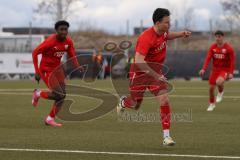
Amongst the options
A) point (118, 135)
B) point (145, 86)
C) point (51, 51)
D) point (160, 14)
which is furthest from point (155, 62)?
point (51, 51)

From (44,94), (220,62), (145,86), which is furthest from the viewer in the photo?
(220,62)

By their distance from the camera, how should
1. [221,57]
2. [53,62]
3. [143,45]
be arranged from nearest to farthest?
[143,45], [53,62], [221,57]

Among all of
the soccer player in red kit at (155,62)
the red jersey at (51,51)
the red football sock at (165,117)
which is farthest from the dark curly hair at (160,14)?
the red jersey at (51,51)

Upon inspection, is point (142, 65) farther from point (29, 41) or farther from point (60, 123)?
point (29, 41)

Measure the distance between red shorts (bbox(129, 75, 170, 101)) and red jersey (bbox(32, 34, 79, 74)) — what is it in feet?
8.98

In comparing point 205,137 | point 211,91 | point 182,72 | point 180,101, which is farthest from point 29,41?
point 205,137

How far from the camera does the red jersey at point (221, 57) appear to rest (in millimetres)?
20469

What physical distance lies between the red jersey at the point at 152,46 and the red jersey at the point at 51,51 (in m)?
3.28

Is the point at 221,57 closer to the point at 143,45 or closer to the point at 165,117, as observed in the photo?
the point at 165,117

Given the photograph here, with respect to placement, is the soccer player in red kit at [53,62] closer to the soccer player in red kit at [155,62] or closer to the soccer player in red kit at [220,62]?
the soccer player in red kit at [155,62]

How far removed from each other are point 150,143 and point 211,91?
8.78 m

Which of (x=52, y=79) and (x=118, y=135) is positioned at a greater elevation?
(x=52, y=79)

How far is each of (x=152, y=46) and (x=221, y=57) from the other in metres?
9.29

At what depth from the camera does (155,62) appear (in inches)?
478
